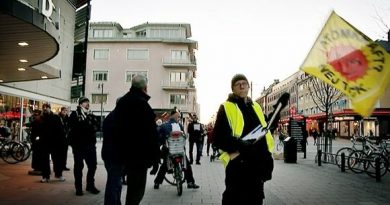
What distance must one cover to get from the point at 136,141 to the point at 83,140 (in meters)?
3.95

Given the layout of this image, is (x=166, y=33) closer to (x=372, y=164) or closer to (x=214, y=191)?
(x=372, y=164)

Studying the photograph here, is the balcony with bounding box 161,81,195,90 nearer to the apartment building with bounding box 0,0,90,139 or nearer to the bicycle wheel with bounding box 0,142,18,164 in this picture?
the apartment building with bounding box 0,0,90,139

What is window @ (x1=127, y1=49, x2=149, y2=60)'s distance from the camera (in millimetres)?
60875

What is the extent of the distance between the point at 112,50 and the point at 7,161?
157 feet

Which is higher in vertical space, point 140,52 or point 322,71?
point 140,52

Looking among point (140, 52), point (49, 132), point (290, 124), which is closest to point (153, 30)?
point (140, 52)

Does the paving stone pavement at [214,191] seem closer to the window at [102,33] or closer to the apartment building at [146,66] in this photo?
the apartment building at [146,66]

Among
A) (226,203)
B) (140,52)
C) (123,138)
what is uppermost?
(140,52)

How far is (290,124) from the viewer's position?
20375 millimetres

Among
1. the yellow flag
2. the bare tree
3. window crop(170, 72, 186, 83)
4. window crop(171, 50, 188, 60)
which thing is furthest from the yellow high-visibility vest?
window crop(171, 50, 188, 60)

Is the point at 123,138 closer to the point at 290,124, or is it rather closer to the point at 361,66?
the point at 361,66

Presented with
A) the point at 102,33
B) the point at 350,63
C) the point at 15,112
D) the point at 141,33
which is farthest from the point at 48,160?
the point at 141,33

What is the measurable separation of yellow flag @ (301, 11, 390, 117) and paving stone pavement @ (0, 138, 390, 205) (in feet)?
14.1

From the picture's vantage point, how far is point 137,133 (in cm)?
501
